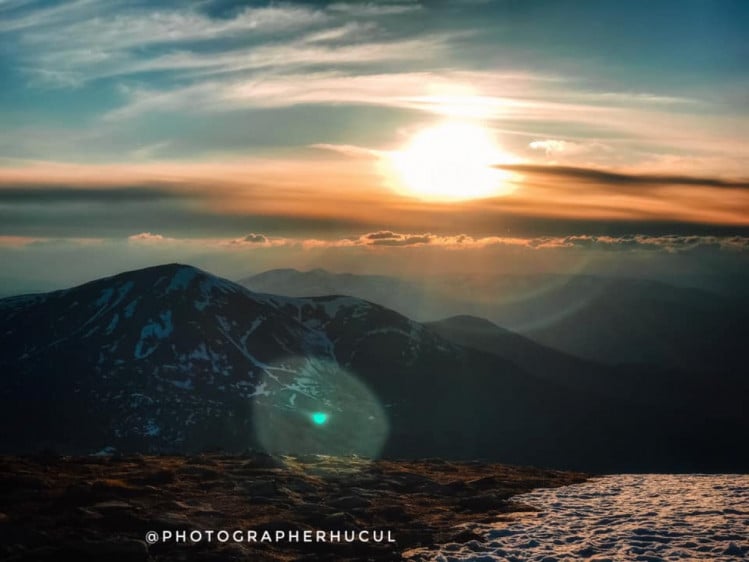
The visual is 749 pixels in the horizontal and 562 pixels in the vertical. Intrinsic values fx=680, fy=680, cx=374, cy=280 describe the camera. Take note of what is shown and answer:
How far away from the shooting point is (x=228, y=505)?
3612 centimetres

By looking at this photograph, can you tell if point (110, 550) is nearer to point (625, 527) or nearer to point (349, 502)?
point (349, 502)

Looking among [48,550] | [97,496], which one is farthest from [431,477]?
[48,550]

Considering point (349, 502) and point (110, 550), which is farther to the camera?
point (349, 502)

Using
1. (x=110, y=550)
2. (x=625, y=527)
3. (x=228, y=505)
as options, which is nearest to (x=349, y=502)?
(x=228, y=505)

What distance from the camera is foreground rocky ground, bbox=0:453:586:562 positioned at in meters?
27.9

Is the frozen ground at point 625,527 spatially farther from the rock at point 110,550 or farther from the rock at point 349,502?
the rock at point 110,550

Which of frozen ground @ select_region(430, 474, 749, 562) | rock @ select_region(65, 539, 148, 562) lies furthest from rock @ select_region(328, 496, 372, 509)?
rock @ select_region(65, 539, 148, 562)

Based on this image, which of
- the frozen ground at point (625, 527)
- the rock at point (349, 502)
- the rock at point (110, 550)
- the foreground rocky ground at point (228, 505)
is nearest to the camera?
the rock at point (110, 550)

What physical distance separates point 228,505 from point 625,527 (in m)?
20.0

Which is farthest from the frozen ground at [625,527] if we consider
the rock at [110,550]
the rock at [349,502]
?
the rock at [110,550]

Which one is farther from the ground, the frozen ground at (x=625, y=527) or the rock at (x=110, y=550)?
the rock at (x=110, y=550)

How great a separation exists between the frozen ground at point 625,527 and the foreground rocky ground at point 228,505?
1919 mm

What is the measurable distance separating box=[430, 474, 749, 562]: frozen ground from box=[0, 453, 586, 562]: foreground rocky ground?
1.92 metres

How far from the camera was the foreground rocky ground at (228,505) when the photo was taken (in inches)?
1100
